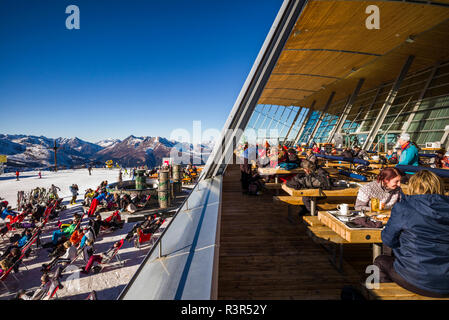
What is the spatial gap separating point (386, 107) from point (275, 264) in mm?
16806

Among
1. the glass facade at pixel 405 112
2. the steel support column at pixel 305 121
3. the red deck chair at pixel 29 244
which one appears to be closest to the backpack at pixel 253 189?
the glass facade at pixel 405 112

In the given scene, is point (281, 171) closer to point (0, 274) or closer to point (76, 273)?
point (76, 273)

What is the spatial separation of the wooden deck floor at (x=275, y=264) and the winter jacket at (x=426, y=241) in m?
1.01

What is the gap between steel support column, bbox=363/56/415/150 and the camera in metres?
13.7

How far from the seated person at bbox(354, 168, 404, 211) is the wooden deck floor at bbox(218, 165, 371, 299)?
836 millimetres

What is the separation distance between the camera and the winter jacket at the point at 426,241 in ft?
5.00

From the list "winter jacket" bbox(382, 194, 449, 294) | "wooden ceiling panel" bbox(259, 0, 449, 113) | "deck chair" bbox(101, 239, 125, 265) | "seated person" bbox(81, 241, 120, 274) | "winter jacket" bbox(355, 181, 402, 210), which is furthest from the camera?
"deck chair" bbox(101, 239, 125, 265)

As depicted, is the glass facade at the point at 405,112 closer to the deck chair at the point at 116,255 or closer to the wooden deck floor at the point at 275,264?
the wooden deck floor at the point at 275,264

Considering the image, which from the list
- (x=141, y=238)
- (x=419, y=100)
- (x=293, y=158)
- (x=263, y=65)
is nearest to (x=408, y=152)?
(x=293, y=158)

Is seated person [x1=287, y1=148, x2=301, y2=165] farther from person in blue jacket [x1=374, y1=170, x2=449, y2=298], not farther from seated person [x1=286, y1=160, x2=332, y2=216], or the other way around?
person in blue jacket [x1=374, y1=170, x2=449, y2=298]

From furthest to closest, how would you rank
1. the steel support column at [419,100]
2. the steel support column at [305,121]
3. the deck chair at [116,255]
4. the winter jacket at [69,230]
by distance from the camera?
1. the steel support column at [305,121]
2. the steel support column at [419,100]
3. the winter jacket at [69,230]
4. the deck chair at [116,255]

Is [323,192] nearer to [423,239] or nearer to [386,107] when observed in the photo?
[423,239]

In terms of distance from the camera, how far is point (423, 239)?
1.57m

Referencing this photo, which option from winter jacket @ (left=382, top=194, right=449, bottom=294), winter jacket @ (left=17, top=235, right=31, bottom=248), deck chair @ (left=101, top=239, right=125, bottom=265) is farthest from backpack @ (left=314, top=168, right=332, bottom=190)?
winter jacket @ (left=17, top=235, right=31, bottom=248)
